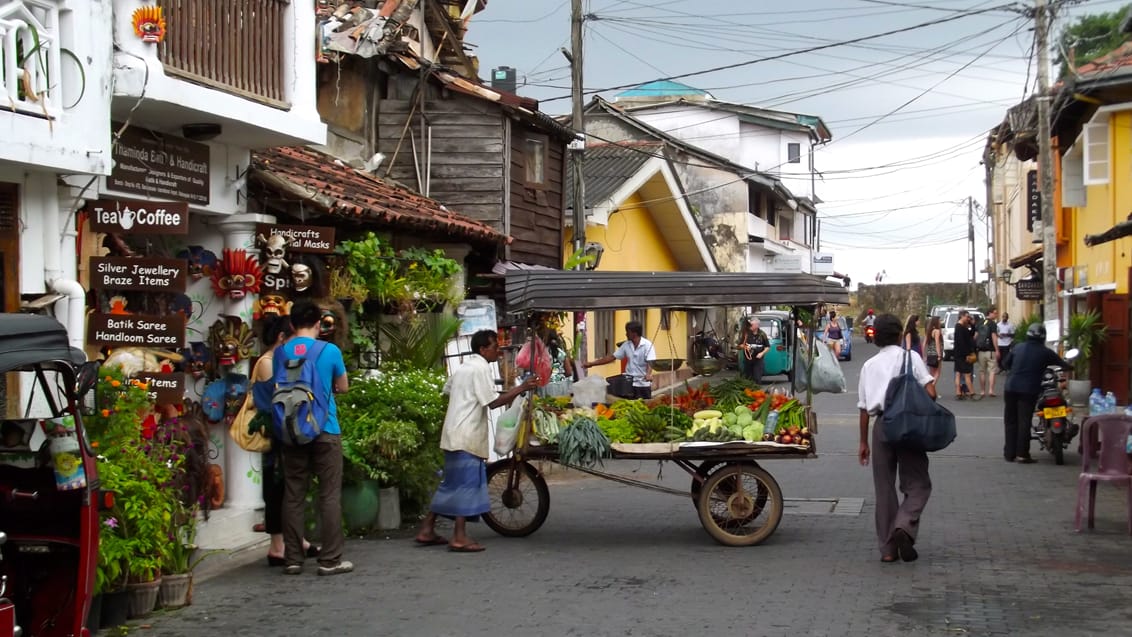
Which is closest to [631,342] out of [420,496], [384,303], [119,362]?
[384,303]

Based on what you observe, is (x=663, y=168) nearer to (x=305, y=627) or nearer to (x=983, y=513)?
(x=983, y=513)

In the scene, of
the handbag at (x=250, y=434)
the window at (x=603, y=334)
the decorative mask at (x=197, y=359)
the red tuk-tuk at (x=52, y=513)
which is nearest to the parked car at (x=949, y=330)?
the window at (x=603, y=334)

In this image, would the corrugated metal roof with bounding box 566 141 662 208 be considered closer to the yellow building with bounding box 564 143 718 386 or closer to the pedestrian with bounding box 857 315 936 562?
the yellow building with bounding box 564 143 718 386

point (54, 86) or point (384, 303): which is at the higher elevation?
point (54, 86)

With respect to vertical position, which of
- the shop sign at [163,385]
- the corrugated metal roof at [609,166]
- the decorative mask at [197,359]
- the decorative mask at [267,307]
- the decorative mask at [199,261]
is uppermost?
the corrugated metal roof at [609,166]

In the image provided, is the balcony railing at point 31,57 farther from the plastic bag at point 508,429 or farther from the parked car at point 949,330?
the parked car at point 949,330

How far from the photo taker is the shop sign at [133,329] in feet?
29.7

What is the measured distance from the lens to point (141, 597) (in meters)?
8.07

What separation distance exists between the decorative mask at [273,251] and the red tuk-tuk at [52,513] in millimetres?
4300

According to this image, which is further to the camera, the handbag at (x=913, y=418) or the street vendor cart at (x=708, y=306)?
the street vendor cart at (x=708, y=306)

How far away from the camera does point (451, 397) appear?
10.4 m

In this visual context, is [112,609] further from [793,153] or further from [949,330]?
[793,153]

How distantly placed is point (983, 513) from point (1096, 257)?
1438cm

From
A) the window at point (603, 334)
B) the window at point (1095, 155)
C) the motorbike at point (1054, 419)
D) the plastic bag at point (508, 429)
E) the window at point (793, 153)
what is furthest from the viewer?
the window at point (793, 153)
